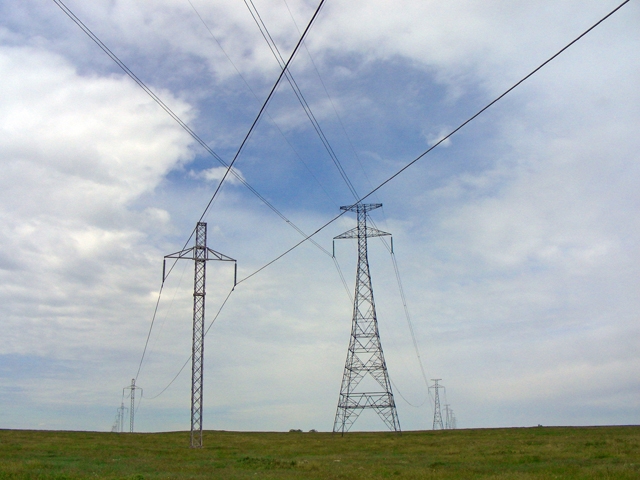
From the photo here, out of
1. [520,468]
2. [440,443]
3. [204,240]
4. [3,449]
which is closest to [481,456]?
[520,468]

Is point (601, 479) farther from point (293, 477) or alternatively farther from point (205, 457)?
point (205, 457)

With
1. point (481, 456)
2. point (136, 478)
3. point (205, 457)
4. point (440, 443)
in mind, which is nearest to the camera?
point (136, 478)

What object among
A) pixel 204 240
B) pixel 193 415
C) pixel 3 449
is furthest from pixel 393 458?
pixel 3 449

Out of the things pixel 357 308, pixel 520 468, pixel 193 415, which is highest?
pixel 357 308

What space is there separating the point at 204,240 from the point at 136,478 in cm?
2941

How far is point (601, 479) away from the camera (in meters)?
26.8

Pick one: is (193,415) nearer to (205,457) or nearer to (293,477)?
(205,457)

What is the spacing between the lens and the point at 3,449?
54.9 meters

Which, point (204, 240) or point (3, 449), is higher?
point (204, 240)

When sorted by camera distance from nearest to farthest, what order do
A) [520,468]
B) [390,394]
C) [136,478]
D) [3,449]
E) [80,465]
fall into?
[136,478], [520,468], [80,465], [3,449], [390,394]

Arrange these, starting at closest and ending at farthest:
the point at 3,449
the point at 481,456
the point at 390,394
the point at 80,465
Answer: the point at 80,465 → the point at 481,456 → the point at 3,449 → the point at 390,394

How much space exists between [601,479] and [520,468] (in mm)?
8471

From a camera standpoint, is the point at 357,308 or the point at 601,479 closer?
the point at 601,479

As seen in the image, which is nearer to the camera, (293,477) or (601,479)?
(601,479)
